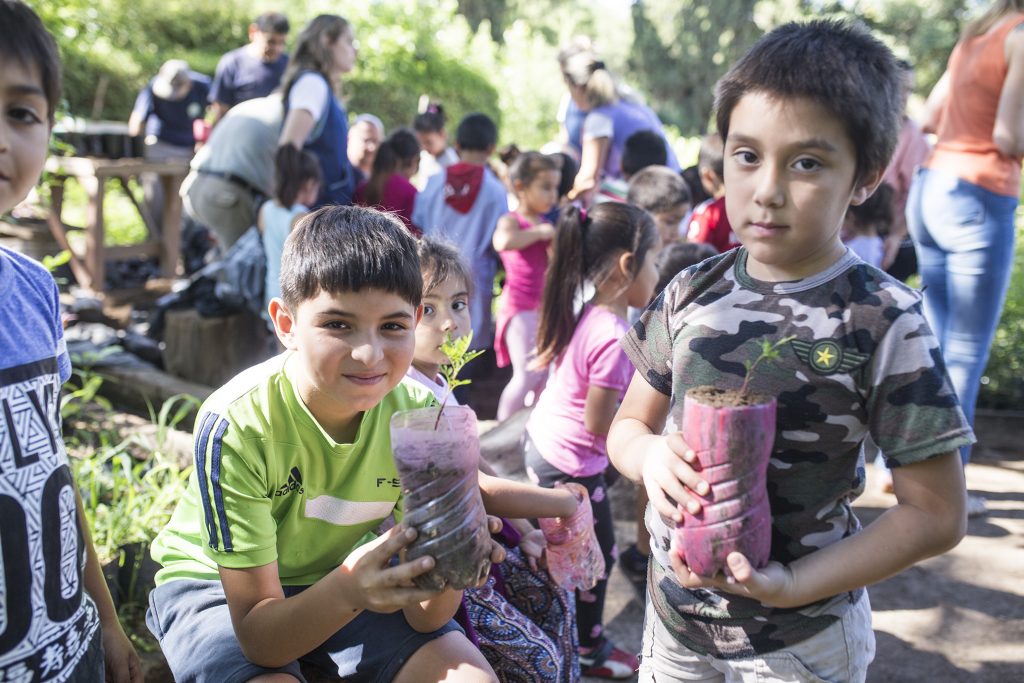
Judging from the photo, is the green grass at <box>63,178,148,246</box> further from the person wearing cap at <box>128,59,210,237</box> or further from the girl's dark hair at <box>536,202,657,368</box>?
the girl's dark hair at <box>536,202,657,368</box>

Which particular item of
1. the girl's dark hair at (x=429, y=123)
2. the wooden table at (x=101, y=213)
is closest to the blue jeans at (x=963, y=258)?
the girl's dark hair at (x=429, y=123)

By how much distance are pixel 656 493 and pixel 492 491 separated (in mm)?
642

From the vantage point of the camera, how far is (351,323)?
172 cm

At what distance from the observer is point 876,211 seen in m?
4.50

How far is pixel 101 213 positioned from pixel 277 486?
17.9 feet

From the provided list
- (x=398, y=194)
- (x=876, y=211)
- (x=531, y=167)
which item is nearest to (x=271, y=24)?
(x=398, y=194)

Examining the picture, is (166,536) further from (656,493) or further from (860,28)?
(860,28)

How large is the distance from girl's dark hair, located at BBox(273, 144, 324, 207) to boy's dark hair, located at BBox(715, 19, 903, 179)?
132 inches

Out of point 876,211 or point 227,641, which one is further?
point 876,211

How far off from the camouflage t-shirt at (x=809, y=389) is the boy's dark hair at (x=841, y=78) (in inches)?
8.1

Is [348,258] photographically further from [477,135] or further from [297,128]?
→ [477,135]

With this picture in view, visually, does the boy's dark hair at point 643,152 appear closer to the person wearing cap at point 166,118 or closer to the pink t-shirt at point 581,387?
the pink t-shirt at point 581,387

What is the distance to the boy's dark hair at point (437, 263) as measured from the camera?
261 centimetres

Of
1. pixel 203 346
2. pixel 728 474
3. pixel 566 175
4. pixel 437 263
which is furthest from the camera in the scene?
pixel 566 175
